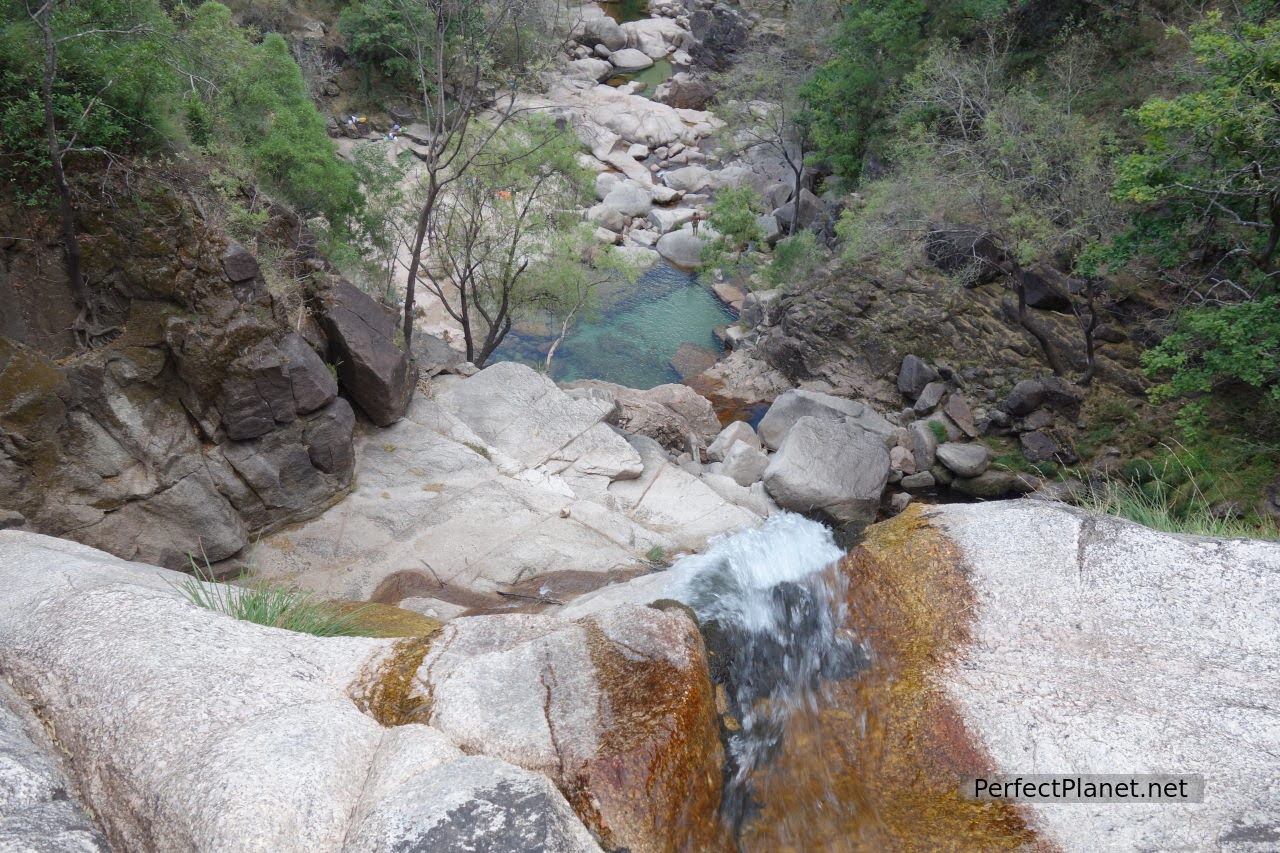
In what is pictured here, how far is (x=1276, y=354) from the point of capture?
12.2 meters

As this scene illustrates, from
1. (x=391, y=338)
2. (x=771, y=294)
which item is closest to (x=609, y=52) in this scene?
(x=771, y=294)

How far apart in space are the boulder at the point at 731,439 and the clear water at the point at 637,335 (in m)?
5.26

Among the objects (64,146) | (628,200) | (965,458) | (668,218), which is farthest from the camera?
(628,200)

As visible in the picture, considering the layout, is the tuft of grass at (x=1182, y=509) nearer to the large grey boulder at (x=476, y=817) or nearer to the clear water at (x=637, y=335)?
the large grey boulder at (x=476, y=817)

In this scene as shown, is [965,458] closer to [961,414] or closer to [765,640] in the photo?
[961,414]

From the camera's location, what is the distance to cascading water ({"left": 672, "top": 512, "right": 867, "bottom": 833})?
21.7 feet

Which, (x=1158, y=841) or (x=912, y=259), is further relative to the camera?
(x=912, y=259)

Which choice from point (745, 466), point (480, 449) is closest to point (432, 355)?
point (480, 449)

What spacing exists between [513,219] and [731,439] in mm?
8424

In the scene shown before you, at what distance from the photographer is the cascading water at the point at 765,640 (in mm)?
6621

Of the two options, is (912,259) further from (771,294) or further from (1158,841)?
(1158,841)

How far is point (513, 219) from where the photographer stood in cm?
1991

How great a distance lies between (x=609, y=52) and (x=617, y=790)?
4969 cm

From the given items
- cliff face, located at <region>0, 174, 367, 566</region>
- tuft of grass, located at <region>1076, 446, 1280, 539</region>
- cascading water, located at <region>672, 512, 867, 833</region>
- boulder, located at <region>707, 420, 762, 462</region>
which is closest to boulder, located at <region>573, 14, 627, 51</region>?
boulder, located at <region>707, 420, 762, 462</region>
